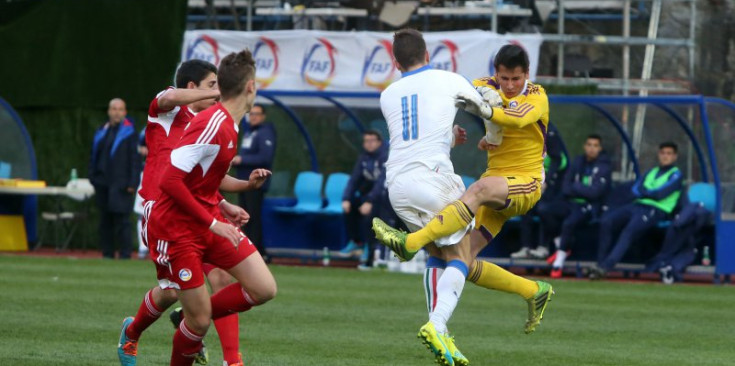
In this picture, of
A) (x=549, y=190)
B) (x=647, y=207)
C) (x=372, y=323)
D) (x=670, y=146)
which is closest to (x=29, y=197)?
(x=549, y=190)

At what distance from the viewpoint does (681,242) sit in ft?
61.3

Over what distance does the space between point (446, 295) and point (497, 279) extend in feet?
2.35

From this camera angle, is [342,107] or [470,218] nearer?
[470,218]

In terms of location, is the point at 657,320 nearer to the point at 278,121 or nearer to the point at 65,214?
the point at 278,121

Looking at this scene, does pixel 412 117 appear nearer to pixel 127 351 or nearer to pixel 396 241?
pixel 396 241

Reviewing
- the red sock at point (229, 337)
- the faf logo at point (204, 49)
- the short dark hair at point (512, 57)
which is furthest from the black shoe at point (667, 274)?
the red sock at point (229, 337)

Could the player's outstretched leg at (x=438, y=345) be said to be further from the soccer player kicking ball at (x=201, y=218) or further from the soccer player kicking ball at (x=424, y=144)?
the soccer player kicking ball at (x=201, y=218)

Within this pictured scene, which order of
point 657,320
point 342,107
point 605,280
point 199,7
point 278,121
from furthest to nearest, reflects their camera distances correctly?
point 199,7
point 278,121
point 342,107
point 605,280
point 657,320

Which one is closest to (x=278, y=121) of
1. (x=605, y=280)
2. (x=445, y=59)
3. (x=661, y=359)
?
(x=445, y=59)

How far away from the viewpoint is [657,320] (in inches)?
535

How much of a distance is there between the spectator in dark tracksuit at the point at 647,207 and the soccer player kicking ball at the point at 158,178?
10565 mm

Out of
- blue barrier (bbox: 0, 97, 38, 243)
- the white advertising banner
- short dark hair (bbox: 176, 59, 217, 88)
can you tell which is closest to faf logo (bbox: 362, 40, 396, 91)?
the white advertising banner

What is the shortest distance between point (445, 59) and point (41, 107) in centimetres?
786

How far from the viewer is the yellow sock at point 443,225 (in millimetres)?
8984
